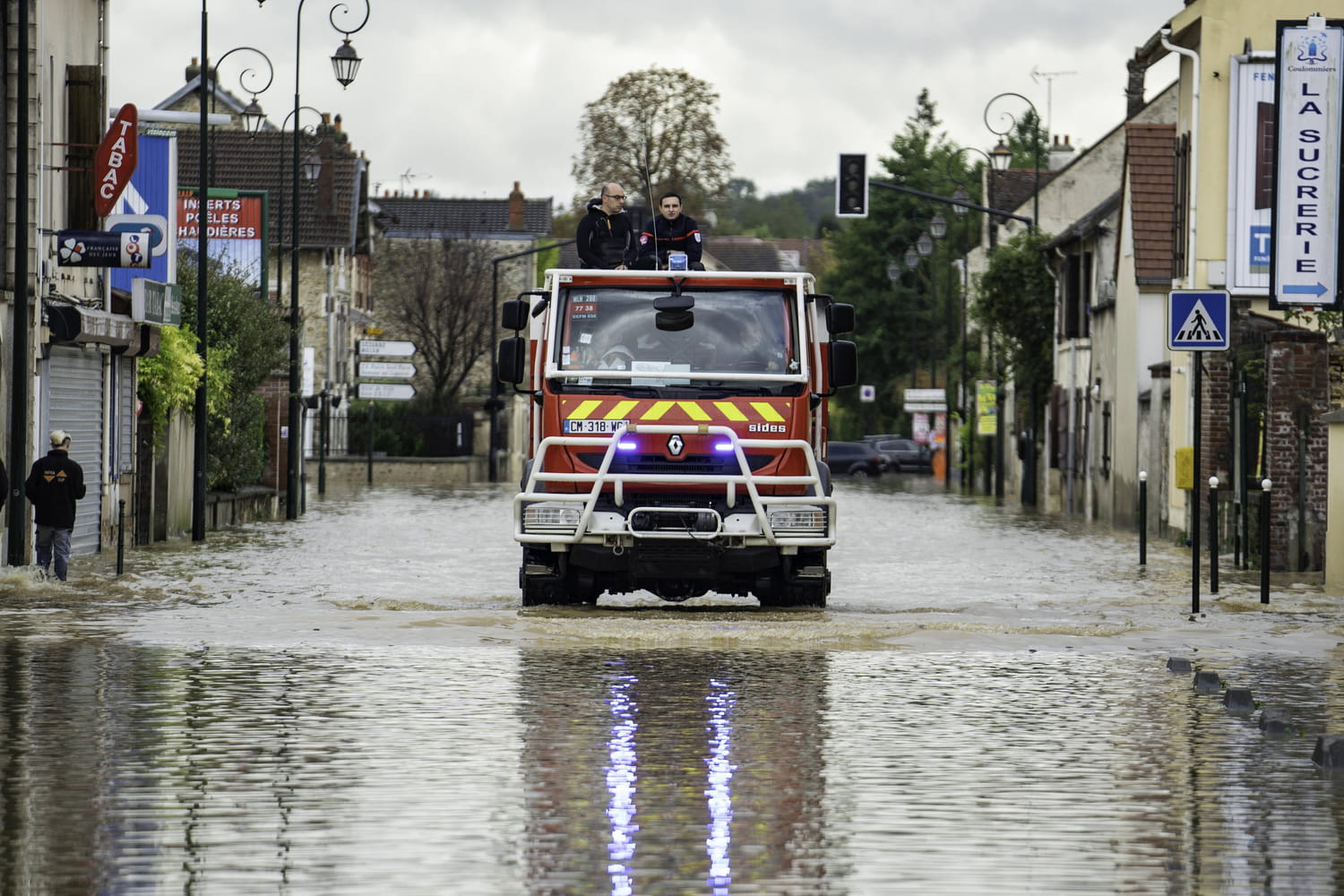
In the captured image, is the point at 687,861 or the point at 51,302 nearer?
the point at 687,861

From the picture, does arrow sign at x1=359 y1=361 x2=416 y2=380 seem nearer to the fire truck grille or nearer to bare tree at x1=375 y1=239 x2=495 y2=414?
bare tree at x1=375 y1=239 x2=495 y2=414

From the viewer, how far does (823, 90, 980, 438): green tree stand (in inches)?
4176

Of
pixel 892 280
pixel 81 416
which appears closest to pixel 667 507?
pixel 81 416

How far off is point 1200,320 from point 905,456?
70630 mm

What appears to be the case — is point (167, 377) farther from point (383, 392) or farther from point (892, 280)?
point (892, 280)

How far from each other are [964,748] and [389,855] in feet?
12.2

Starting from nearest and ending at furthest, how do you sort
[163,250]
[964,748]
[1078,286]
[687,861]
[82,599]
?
1. [687,861]
2. [964,748]
3. [82,599]
4. [163,250]
5. [1078,286]

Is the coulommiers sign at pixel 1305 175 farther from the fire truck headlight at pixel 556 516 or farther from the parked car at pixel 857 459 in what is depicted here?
the parked car at pixel 857 459

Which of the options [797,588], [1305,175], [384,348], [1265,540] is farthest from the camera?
[384,348]

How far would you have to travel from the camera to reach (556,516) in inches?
719

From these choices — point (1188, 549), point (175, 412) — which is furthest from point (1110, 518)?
point (175, 412)

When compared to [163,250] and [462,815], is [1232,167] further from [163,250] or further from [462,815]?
[462,815]

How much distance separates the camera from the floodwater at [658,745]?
7688 millimetres

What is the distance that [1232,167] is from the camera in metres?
32.9
